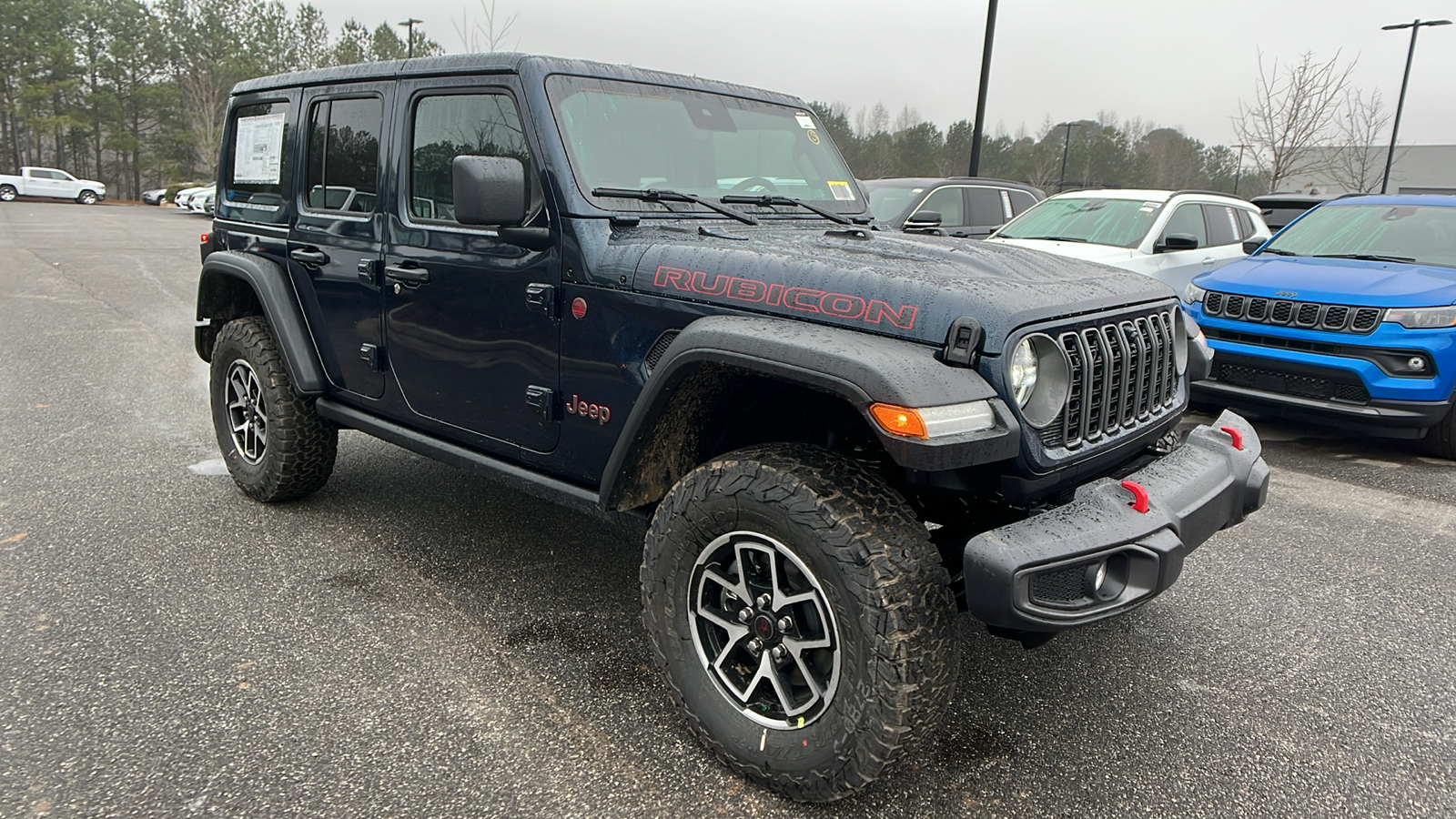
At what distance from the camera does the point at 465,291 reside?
321 centimetres

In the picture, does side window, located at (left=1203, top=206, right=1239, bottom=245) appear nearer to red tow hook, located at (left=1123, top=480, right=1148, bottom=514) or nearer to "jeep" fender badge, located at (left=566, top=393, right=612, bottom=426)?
red tow hook, located at (left=1123, top=480, right=1148, bottom=514)

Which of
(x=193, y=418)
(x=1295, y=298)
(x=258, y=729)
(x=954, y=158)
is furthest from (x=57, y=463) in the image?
(x=954, y=158)

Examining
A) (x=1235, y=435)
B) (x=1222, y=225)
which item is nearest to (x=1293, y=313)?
(x=1235, y=435)

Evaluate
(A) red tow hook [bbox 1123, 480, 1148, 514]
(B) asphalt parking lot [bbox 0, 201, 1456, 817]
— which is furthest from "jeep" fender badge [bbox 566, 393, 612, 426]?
(A) red tow hook [bbox 1123, 480, 1148, 514]

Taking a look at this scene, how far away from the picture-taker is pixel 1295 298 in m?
5.77

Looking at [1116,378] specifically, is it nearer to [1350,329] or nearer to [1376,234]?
[1350,329]

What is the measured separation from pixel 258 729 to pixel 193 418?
4142mm

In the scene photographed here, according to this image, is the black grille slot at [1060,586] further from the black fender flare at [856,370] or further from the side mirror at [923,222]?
the side mirror at [923,222]

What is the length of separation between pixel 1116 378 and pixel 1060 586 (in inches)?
29.3

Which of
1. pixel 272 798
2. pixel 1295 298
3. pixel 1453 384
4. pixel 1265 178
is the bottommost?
pixel 272 798

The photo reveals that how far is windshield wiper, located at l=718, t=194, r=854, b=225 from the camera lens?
10.8 feet

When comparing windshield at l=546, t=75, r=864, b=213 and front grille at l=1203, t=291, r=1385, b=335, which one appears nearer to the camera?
windshield at l=546, t=75, r=864, b=213

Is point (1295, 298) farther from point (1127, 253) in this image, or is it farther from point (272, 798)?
point (272, 798)

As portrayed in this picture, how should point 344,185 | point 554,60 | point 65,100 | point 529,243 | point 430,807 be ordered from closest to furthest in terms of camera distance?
point 430,807 → point 529,243 → point 554,60 → point 344,185 → point 65,100
